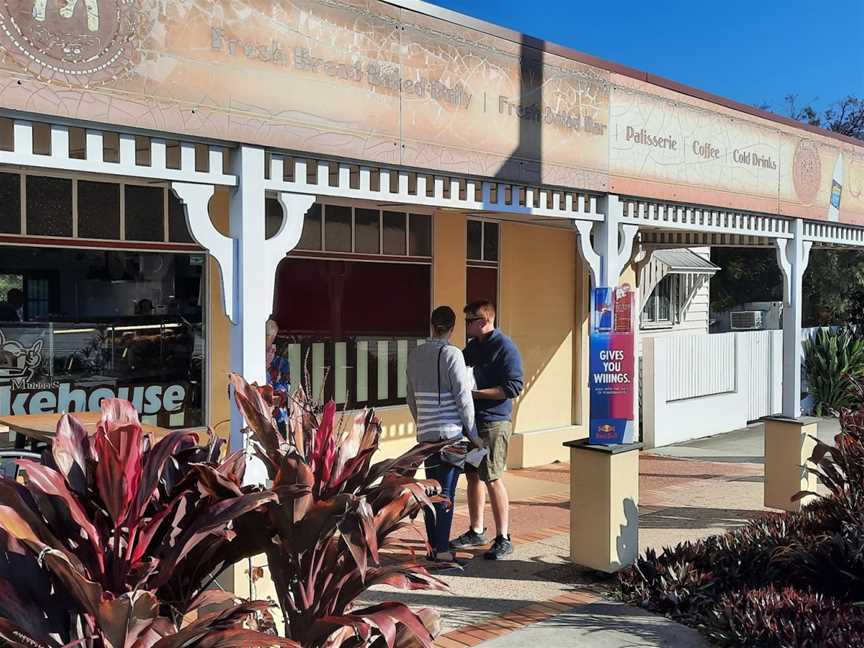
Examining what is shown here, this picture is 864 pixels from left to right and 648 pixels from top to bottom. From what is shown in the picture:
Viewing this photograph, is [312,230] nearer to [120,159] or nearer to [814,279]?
[120,159]

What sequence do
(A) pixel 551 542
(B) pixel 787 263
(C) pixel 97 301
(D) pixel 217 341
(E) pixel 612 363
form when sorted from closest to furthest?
(E) pixel 612 363 < (C) pixel 97 301 < (A) pixel 551 542 < (D) pixel 217 341 < (B) pixel 787 263

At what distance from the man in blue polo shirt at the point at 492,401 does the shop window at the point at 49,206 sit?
3112 mm

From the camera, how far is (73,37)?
171 inches

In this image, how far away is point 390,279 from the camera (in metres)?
9.14

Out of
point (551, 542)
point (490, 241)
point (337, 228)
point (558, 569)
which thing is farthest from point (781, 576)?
point (490, 241)

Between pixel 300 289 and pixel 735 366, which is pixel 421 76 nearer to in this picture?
pixel 300 289

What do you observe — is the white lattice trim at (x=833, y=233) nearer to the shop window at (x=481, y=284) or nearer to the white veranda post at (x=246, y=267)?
the shop window at (x=481, y=284)

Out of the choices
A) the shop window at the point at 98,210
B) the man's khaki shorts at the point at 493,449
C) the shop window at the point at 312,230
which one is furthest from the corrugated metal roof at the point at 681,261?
the shop window at the point at 98,210

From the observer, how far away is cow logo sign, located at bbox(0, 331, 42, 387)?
656 cm

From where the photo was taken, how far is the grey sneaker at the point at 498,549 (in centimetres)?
663

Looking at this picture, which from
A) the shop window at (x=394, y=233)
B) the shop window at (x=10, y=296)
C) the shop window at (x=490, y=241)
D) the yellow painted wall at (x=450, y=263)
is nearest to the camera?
the shop window at (x=10, y=296)

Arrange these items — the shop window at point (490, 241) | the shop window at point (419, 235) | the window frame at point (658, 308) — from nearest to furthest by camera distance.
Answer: the shop window at point (419, 235) → the shop window at point (490, 241) → the window frame at point (658, 308)

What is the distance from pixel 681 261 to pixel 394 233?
28.0 ft

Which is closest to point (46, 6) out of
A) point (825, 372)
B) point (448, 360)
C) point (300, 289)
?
point (448, 360)
